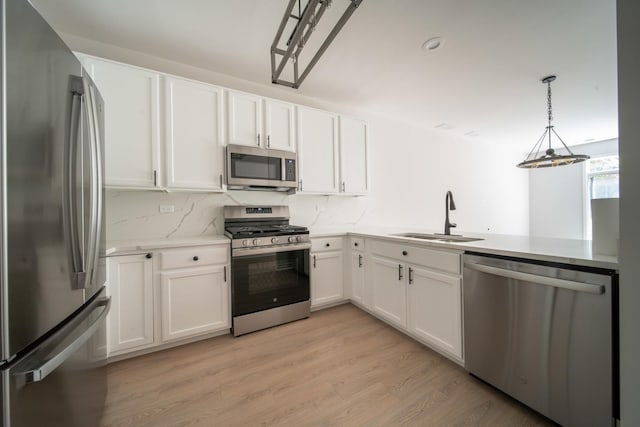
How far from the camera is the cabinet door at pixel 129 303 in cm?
180

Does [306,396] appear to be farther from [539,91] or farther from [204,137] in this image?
[539,91]

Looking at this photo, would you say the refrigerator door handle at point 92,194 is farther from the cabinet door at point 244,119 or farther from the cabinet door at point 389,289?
the cabinet door at point 389,289

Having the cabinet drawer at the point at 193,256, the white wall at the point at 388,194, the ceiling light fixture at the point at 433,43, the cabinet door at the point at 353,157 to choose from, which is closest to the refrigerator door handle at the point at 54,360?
the cabinet drawer at the point at 193,256

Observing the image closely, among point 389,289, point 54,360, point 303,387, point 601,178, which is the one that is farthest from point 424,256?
point 601,178

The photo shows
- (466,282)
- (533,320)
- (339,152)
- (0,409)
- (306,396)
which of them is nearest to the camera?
(0,409)

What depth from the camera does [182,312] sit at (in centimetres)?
203

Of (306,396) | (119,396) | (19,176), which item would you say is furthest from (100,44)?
(306,396)

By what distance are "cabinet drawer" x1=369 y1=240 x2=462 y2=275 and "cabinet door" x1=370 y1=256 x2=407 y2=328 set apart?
0.27ft

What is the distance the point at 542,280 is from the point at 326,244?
1888 millimetres

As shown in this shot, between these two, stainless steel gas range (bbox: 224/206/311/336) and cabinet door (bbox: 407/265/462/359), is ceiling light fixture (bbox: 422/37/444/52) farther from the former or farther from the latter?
stainless steel gas range (bbox: 224/206/311/336)

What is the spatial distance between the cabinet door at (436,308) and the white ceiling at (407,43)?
2.01 m

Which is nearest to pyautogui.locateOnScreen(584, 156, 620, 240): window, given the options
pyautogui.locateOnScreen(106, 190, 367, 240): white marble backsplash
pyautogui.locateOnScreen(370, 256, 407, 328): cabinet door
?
pyautogui.locateOnScreen(370, 256, 407, 328): cabinet door

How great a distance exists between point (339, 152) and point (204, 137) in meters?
1.55

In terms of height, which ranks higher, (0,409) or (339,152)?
(339,152)
